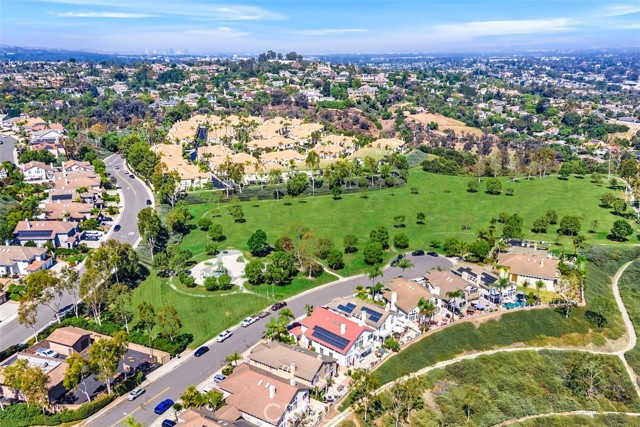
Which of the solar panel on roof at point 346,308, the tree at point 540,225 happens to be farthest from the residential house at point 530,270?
the solar panel on roof at point 346,308

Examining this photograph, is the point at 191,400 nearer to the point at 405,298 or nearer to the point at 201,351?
the point at 201,351

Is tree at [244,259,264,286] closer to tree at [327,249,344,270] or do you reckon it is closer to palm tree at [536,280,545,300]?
tree at [327,249,344,270]

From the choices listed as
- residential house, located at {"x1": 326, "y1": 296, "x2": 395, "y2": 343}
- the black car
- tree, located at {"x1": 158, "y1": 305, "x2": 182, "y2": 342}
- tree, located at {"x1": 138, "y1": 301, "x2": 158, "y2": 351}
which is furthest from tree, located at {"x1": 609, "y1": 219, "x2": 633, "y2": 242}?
tree, located at {"x1": 138, "y1": 301, "x2": 158, "y2": 351}

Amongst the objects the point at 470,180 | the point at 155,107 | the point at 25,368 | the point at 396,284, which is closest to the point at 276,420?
the point at 25,368

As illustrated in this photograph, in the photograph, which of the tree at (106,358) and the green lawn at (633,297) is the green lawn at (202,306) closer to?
the tree at (106,358)

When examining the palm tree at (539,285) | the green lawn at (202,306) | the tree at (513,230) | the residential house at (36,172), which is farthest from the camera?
the residential house at (36,172)

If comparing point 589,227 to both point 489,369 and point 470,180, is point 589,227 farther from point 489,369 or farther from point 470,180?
point 489,369
